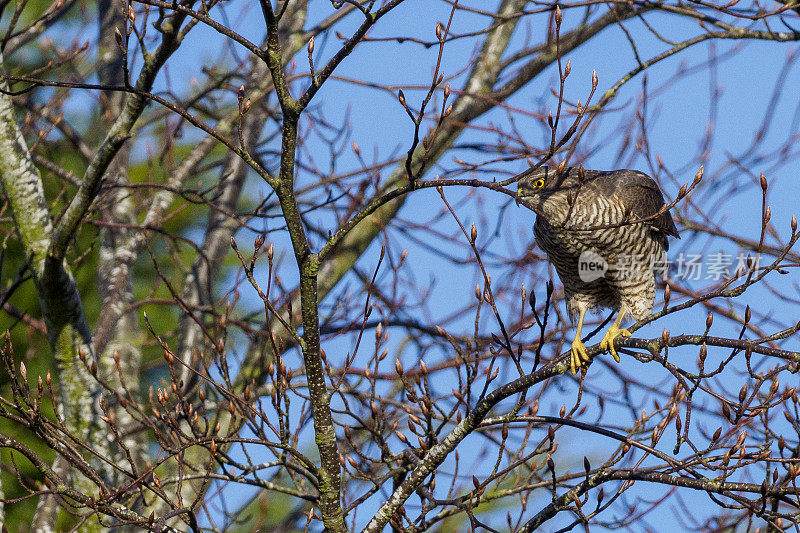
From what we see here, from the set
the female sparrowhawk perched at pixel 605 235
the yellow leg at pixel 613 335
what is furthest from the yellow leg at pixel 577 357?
the female sparrowhawk perched at pixel 605 235

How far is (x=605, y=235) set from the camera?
4.45 meters

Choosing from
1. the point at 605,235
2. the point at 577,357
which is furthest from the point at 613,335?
the point at 605,235

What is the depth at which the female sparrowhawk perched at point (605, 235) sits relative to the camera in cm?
449

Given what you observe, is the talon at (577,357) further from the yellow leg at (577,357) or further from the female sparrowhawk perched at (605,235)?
the female sparrowhawk perched at (605,235)

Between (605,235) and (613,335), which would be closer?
(613,335)

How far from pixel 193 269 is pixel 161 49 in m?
3.16

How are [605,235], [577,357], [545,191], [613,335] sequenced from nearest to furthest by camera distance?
[577,357] → [613,335] → [605,235] → [545,191]

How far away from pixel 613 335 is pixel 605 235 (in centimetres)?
66

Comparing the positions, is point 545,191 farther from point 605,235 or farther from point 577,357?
point 577,357

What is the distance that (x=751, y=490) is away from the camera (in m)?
3.03

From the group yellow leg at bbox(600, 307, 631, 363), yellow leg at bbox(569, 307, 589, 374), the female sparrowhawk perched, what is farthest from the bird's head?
yellow leg at bbox(569, 307, 589, 374)

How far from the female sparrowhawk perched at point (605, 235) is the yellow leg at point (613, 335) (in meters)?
0.03

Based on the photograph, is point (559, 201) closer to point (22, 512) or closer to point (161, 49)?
point (161, 49)

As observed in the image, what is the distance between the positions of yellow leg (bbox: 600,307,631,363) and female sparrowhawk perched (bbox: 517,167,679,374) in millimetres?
28
